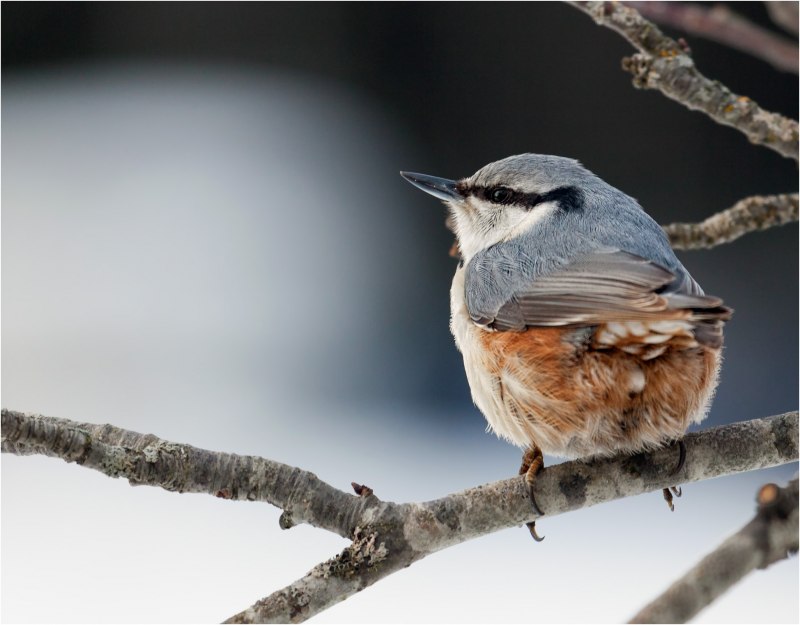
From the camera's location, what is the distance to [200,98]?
3.92 meters

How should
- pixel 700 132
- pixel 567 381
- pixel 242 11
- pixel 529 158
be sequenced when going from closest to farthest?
pixel 567 381, pixel 529 158, pixel 700 132, pixel 242 11

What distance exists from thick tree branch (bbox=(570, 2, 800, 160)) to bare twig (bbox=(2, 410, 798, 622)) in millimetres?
625

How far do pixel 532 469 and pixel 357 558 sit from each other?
36cm

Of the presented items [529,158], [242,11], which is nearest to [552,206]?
[529,158]

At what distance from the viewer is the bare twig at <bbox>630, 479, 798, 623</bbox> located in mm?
1213

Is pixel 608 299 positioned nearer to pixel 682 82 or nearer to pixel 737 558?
pixel 737 558

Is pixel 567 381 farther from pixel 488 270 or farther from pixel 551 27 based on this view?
pixel 551 27

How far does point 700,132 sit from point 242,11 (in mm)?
1820

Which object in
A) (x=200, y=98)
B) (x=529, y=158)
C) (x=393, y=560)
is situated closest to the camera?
(x=393, y=560)

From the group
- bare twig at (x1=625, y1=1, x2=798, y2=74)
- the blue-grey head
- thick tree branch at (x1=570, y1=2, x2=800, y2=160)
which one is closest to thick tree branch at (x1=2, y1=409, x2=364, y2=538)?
the blue-grey head

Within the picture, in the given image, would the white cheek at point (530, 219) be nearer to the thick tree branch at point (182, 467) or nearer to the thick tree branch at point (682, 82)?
the thick tree branch at point (682, 82)

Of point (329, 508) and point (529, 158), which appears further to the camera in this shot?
point (529, 158)

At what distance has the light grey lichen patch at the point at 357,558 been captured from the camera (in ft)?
3.90

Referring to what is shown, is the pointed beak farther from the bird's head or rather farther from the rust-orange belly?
the rust-orange belly
